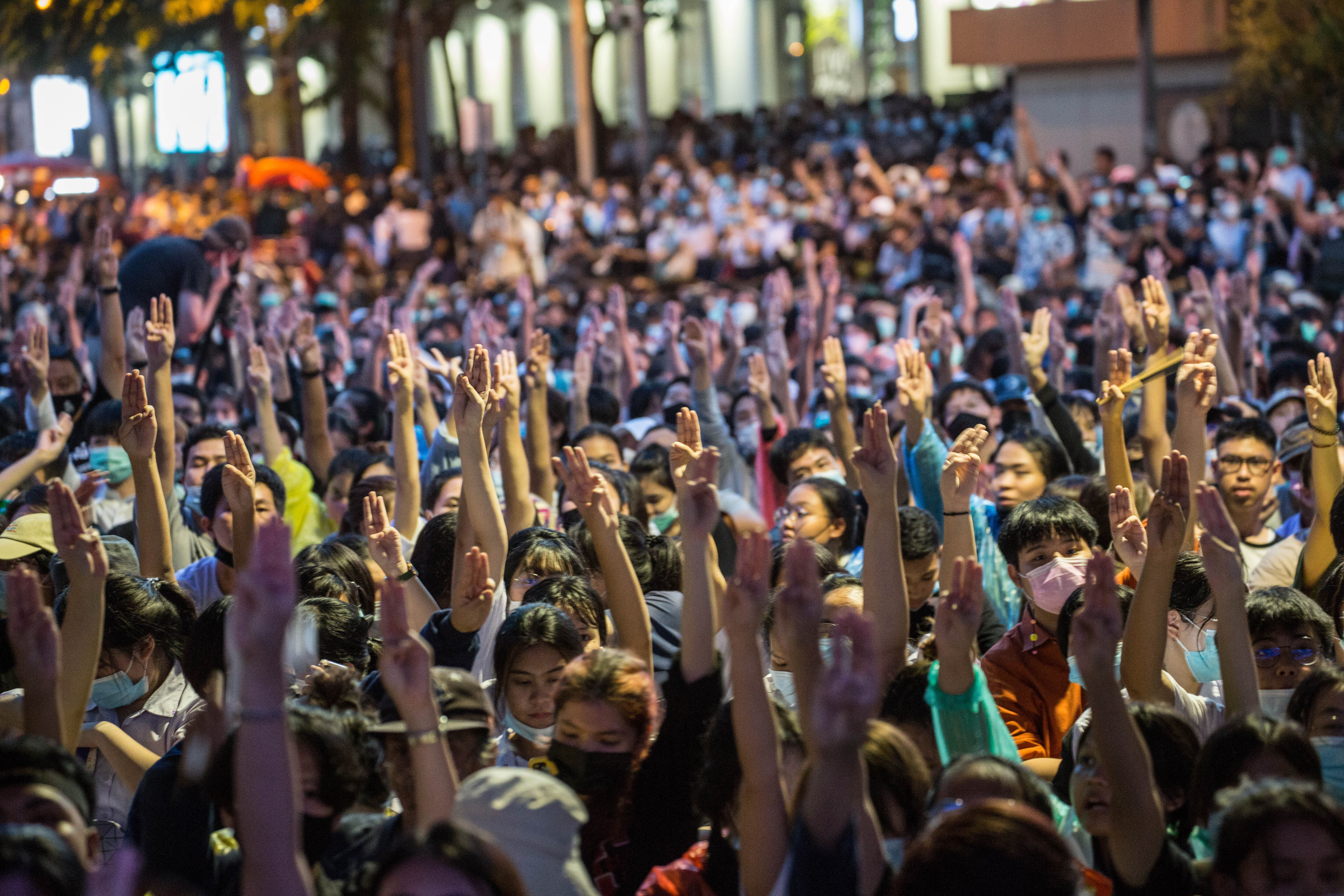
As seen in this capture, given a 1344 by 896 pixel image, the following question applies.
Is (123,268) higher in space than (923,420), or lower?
higher

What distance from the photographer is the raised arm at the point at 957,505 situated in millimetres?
4723

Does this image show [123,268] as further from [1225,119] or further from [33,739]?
[1225,119]

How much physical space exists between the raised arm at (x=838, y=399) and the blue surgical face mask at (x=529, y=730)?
3404mm

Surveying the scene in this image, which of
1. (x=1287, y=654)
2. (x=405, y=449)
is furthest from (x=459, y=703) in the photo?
(x=405, y=449)

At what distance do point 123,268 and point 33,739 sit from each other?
656 cm

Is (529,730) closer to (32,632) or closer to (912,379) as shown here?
(32,632)

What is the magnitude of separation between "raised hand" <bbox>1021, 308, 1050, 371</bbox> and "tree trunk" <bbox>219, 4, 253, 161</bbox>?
2723 cm

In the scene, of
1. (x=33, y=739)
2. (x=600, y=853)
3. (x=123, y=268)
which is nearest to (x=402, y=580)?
(x=600, y=853)

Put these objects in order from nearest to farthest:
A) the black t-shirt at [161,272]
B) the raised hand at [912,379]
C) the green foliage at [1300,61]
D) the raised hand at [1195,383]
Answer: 1. the raised hand at [1195,383]
2. the raised hand at [912,379]
3. the black t-shirt at [161,272]
4. the green foliage at [1300,61]

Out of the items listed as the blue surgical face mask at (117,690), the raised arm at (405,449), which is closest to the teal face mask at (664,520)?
the raised arm at (405,449)

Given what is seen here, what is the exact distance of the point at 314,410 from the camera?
7605 mm

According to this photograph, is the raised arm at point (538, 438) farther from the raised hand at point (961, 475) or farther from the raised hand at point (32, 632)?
the raised hand at point (32, 632)

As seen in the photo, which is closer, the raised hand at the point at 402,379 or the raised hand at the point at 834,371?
the raised hand at the point at 402,379

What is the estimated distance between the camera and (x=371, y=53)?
35.7m
